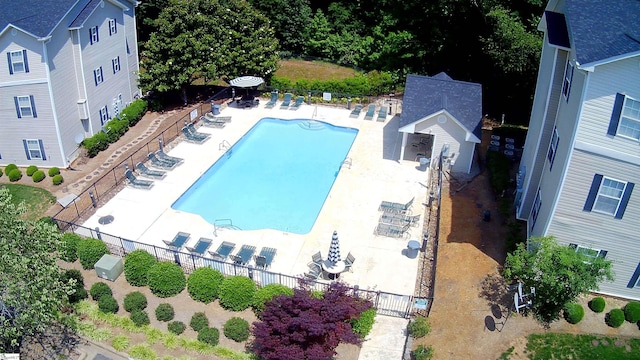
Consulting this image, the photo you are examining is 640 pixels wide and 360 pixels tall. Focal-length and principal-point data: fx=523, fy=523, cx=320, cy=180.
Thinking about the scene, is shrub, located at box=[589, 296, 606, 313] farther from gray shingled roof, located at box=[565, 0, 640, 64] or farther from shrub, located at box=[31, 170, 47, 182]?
shrub, located at box=[31, 170, 47, 182]

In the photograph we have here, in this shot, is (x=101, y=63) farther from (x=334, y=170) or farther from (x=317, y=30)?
(x=317, y=30)

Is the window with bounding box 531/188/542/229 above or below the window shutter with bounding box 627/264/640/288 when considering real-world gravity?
above

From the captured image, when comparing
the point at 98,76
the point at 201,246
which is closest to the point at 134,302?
the point at 201,246

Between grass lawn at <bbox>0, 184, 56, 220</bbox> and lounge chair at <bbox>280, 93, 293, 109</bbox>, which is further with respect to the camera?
lounge chair at <bbox>280, 93, 293, 109</bbox>

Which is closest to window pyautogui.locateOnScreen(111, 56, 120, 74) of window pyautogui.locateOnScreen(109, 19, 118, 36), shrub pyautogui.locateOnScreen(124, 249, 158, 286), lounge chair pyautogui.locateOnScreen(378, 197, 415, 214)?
window pyautogui.locateOnScreen(109, 19, 118, 36)

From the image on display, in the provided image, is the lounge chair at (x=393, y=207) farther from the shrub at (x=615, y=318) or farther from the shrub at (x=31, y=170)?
the shrub at (x=31, y=170)

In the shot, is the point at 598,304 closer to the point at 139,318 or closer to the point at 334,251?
the point at 334,251

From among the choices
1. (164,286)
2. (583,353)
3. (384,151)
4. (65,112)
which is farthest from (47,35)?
(583,353)
